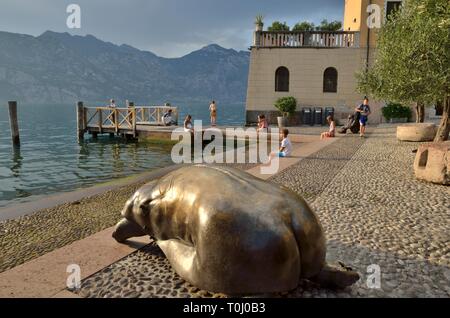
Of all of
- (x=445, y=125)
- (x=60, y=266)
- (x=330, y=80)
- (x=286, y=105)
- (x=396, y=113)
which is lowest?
(x=60, y=266)

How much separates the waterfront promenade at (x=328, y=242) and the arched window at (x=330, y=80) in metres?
16.9

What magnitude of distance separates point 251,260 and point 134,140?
21.8 metres

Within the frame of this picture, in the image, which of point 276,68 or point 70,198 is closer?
point 70,198

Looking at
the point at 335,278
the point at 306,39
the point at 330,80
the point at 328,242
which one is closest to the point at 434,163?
the point at 328,242

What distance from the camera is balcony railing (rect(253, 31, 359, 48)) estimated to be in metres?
24.9

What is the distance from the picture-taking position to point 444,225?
5234 mm

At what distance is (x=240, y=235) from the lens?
2904 mm

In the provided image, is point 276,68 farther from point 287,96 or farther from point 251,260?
point 251,260

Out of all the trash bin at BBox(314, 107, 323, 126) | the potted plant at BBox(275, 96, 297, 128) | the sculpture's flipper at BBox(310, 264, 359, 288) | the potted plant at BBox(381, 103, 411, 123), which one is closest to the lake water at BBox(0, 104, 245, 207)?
the potted plant at BBox(275, 96, 297, 128)

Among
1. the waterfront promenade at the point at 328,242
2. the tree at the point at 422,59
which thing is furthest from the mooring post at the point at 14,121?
the tree at the point at 422,59

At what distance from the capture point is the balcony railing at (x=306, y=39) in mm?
24875

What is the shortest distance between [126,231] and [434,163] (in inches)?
262

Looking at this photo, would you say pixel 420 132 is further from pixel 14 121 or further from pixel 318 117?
pixel 14 121
